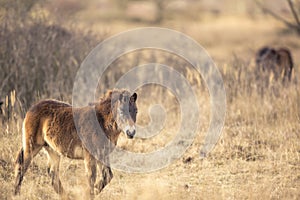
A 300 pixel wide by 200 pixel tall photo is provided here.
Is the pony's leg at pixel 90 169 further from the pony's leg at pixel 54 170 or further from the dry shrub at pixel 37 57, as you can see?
the dry shrub at pixel 37 57

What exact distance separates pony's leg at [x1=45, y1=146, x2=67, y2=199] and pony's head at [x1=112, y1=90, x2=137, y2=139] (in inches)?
41.9

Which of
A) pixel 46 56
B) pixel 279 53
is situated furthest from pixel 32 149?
pixel 279 53

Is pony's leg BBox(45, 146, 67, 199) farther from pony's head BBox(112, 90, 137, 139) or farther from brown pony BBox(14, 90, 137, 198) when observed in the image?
pony's head BBox(112, 90, 137, 139)

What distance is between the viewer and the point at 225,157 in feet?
27.9

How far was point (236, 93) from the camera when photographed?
37.3 feet

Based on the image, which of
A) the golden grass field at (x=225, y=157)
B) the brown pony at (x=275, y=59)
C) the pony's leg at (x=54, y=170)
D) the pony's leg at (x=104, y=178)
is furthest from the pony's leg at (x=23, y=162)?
the brown pony at (x=275, y=59)

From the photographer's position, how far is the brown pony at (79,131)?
6664mm

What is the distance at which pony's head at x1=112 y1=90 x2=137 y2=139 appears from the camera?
649 centimetres

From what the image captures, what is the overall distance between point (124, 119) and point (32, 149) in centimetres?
123

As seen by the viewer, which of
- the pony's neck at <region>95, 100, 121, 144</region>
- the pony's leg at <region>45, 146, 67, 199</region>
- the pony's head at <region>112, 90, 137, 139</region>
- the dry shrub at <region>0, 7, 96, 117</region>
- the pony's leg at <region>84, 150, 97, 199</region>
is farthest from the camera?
the dry shrub at <region>0, 7, 96, 117</region>

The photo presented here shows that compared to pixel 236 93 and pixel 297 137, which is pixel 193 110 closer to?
pixel 236 93

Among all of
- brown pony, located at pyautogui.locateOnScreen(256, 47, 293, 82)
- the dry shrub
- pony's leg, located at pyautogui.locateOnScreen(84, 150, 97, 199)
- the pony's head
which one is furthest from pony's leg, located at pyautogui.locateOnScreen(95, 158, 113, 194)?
brown pony, located at pyautogui.locateOnScreen(256, 47, 293, 82)

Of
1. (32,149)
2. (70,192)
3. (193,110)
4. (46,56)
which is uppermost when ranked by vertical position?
(46,56)

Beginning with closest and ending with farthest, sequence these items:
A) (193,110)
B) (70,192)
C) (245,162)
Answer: (70,192) < (245,162) < (193,110)
